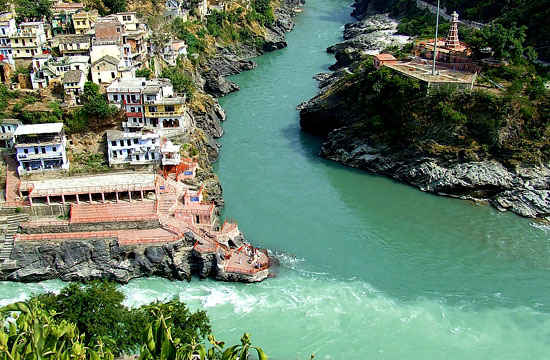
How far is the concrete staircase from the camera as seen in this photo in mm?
31484

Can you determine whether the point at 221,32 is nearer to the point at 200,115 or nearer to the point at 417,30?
the point at 417,30

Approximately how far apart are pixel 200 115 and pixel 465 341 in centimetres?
3079

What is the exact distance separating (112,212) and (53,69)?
55.3 feet

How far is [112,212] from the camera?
111 feet

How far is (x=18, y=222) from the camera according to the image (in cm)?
3341

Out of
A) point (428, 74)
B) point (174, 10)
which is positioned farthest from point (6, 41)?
point (428, 74)

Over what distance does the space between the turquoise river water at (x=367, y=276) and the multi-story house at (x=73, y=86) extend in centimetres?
1237

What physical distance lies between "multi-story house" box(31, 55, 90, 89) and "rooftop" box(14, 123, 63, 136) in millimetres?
8068

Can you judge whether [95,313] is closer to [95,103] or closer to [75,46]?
[95,103]

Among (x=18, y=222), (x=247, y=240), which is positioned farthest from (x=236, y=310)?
A: (x=18, y=222)

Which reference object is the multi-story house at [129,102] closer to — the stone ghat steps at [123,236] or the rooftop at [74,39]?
the rooftop at [74,39]

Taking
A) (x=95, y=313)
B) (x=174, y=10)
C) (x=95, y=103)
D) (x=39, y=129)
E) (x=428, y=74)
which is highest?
(x=174, y=10)

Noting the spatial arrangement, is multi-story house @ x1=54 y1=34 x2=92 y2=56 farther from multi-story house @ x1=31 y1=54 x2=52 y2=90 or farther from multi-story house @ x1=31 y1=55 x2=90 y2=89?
multi-story house @ x1=31 y1=54 x2=52 y2=90

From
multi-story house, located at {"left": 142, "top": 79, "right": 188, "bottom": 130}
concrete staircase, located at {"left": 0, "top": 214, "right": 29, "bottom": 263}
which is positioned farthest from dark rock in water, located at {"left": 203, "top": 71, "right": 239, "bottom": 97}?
concrete staircase, located at {"left": 0, "top": 214, "right": 29, "bottom": 263}
